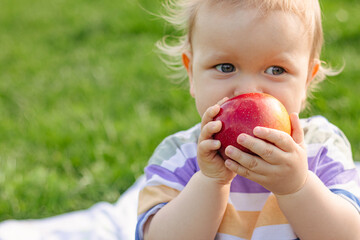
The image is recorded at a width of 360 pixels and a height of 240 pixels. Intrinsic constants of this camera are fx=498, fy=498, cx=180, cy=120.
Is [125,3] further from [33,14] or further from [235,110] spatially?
[235,110]

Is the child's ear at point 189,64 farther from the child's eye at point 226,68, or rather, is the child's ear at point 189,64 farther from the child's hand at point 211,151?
the child's hand at point 211,151

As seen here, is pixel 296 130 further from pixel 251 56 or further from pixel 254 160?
pixel 251 56

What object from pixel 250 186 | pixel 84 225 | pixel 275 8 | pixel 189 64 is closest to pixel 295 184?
pixel 250 186

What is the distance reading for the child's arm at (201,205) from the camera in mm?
1562

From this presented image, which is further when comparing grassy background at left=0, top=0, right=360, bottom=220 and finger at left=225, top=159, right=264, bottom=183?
grassy background at left=0, top=0, right=360, bottom=220

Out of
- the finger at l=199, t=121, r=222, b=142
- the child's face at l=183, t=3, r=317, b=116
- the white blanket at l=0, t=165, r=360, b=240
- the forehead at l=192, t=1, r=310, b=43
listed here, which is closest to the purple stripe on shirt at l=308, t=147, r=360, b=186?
the child's face at l=183, t=3, r=317, b=116

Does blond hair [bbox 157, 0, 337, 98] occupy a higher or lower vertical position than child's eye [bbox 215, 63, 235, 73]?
higher

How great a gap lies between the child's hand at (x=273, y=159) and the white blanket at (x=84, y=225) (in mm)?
1180

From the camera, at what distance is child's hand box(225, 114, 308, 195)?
1398 millimetres

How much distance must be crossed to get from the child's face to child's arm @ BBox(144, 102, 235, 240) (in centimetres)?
25

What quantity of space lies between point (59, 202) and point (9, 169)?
0.49 meters

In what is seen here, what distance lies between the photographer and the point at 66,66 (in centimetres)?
507

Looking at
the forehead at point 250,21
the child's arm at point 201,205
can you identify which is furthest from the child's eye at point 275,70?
the child's arm at point 201,205

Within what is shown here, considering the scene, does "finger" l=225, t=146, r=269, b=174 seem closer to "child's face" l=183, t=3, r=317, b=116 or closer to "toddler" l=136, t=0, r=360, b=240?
"toddler" l=136, t=0, r=360, b=240
